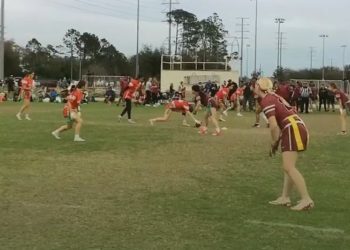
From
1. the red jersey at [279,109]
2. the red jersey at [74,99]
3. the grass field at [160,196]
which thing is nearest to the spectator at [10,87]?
the grass field at [160,196]

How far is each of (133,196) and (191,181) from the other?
1.73 metres

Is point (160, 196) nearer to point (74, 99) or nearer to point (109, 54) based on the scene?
point (74, 99)

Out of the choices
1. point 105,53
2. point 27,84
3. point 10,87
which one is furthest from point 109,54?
point 27,84

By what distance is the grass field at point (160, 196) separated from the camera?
6.72m

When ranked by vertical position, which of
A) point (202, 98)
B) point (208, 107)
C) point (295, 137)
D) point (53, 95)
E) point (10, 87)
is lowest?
point (295, 137)

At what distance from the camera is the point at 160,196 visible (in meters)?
9.09

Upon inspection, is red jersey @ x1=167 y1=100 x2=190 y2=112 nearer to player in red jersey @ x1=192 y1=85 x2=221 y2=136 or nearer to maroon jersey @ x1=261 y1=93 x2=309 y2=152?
player in red jersey @ x1=192 y1=85 x2=221 y2=136

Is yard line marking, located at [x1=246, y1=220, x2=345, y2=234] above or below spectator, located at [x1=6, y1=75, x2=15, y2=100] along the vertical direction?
below

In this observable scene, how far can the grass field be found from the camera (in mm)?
6723

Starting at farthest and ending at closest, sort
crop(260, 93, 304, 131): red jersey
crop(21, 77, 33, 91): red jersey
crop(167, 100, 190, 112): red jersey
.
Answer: crop(21, 77, 33, 91): red jersey < crop(167, 100, 190, 112): red jersey < crop(260, 93, 304, 131): red jersey

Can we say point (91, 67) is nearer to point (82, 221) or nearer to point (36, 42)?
point (36, 42)

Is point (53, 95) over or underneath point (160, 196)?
over

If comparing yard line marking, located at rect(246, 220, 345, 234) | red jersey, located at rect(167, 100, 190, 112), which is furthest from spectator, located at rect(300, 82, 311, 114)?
yard line marking, located at rect(246, 220, 345, 234)

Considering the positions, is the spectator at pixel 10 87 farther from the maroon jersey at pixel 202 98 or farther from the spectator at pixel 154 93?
the maroon jersey at pixel 202 98
